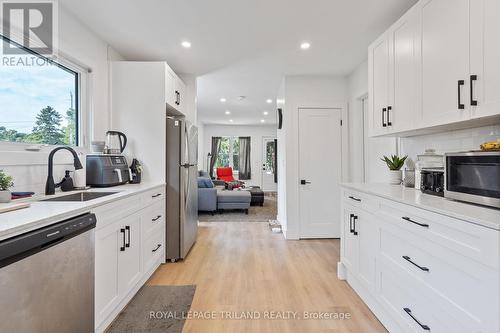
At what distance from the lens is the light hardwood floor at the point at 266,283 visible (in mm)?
1876

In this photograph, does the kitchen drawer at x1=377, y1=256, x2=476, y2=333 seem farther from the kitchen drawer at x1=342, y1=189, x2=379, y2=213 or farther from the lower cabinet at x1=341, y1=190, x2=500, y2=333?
the kitchen drawer at x1=342, y1=189, x2=379, y2=213

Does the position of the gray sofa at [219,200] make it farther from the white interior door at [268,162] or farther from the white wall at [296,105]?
the white interior door at [268,162]

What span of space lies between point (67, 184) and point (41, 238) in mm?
1261

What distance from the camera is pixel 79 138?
2.64 meters

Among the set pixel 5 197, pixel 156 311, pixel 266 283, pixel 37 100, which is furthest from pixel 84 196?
pixel 266 283

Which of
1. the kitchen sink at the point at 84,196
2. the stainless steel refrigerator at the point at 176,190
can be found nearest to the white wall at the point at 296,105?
the stainless steel refrigerator at the point at 176,190

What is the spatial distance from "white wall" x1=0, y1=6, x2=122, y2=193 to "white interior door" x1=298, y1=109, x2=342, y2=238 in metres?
2.70

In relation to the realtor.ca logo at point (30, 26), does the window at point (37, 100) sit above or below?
below

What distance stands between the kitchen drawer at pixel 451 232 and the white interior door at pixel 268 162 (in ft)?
26.4

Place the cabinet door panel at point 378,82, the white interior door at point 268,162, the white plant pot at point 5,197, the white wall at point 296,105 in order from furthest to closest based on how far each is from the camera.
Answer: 1. the white interior door at point 268,162
2. the white wall at point 296,105
3. the cabinet door panel at point 378,82
4. the white plant pot at point 5,197

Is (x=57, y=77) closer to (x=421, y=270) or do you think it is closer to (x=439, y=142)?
(x=421, y=270)

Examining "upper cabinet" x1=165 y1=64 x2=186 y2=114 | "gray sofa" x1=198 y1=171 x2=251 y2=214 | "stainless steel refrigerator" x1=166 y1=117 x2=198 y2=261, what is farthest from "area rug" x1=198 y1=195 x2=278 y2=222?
"upper cabinet" x1=165 y1=64 x2=186 y2=114

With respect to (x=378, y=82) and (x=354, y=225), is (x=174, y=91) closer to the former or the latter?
(x=378, y=82)

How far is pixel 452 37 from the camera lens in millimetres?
1561
